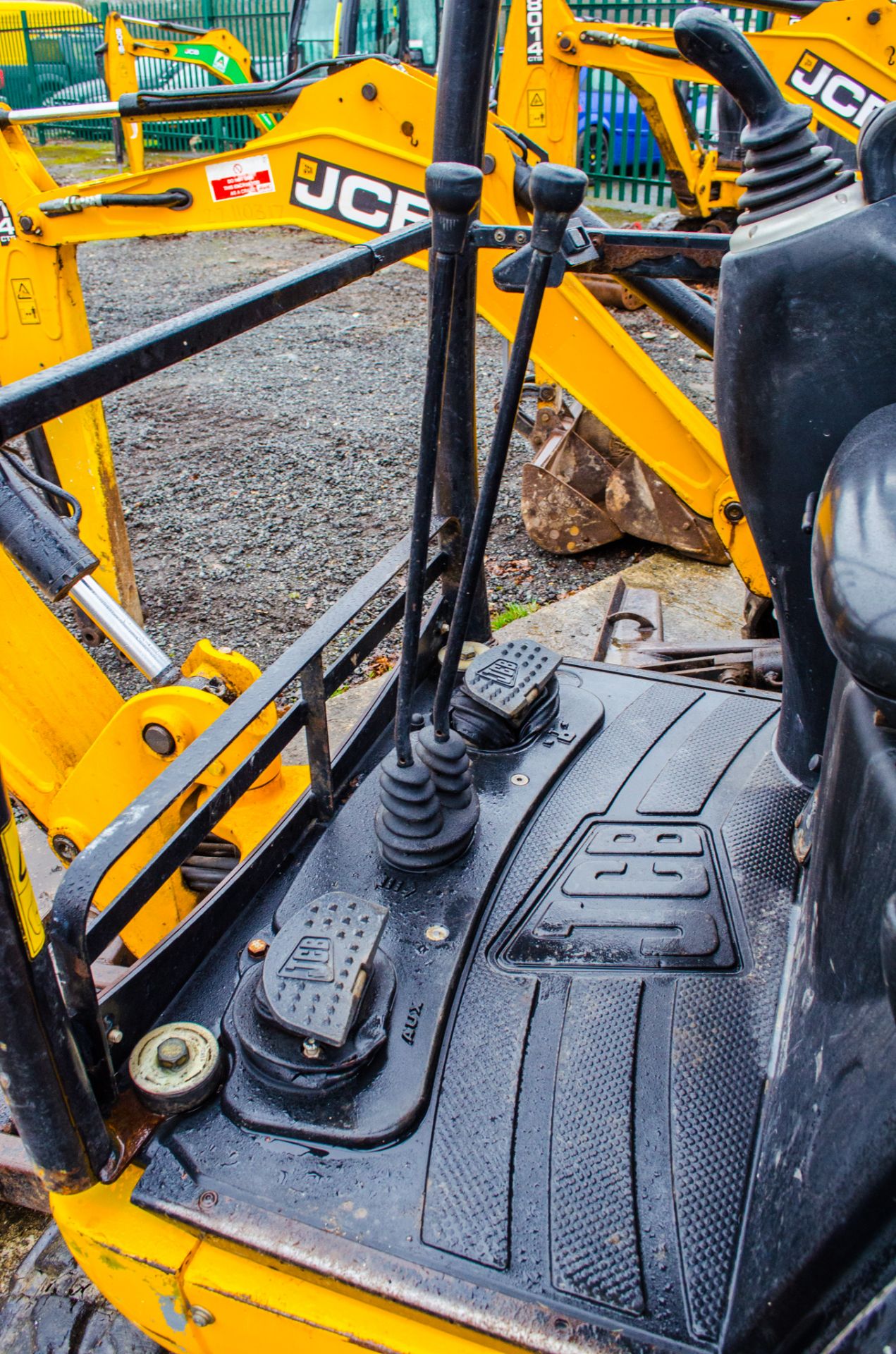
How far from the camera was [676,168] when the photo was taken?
595cm

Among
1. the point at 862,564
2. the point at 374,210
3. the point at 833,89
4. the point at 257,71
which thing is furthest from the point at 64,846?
the point at 257,71

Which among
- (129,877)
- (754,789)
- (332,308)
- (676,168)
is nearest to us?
(754,789)

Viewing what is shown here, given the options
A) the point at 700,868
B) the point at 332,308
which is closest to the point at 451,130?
the point at 700,868

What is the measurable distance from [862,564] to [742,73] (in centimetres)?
66

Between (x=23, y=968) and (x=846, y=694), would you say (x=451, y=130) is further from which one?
(x=23, y=968)

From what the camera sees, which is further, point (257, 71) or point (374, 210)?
point (257, 71)

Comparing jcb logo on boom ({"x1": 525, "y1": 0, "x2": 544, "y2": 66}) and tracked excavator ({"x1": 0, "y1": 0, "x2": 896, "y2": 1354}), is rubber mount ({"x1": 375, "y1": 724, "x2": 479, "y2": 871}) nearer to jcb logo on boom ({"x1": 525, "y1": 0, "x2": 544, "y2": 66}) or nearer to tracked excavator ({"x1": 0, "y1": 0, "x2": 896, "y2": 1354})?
tracked excavator ({"x1": 0, "y1": 0, "x2": 896, "y2": 1354})

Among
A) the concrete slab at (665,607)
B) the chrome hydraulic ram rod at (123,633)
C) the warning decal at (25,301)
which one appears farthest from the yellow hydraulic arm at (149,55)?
the chrome hydraulic ram rod at (123,633)

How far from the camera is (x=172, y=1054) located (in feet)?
3.76

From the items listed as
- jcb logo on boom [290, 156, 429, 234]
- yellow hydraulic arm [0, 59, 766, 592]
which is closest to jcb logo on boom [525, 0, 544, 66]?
yellow hydraulic arm [0, 59, 766, 592]

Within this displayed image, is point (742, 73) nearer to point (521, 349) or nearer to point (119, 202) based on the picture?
point (521, 349)

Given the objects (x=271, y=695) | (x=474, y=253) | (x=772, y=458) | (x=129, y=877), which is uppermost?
(x=474, y=253)

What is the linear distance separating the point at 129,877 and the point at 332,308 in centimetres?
669

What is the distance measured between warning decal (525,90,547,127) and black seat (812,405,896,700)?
504 centimetres
